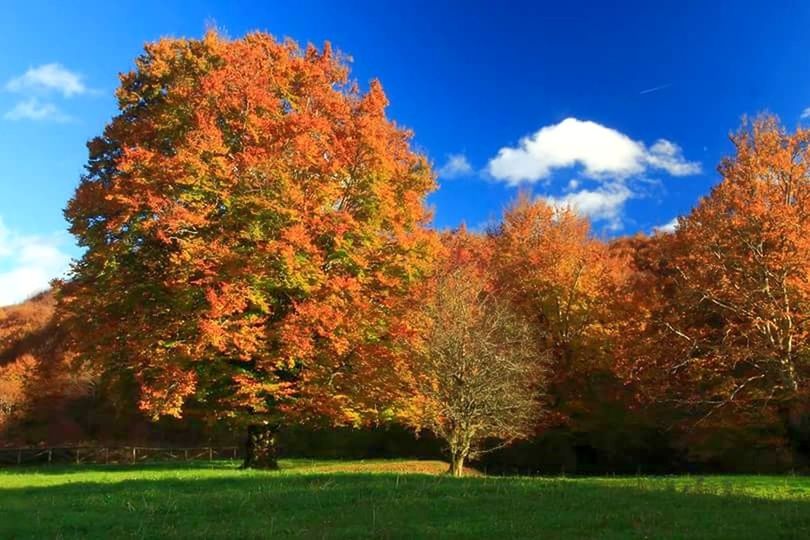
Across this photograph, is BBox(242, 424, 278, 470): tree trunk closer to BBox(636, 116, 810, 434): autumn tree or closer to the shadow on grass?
the shadow on grass

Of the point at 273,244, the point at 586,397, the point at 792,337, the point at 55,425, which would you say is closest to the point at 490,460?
the point at 586,397

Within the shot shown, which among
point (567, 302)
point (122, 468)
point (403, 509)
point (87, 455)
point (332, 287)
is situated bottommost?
point (87, 455)

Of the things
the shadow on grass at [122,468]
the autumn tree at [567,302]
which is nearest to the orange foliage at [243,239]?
the shadow on grass at [122,468]

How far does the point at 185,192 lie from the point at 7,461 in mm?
27769

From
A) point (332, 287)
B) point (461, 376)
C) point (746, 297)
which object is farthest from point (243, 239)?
point (746, 297)

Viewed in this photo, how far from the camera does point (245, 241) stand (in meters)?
23.7

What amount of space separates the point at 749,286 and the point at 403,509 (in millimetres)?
22160

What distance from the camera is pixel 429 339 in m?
27.9

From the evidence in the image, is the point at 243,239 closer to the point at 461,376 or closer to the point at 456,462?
the point at 461,376

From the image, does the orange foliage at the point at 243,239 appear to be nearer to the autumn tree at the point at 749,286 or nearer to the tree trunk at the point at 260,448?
the tree trunk at the point at 260,448

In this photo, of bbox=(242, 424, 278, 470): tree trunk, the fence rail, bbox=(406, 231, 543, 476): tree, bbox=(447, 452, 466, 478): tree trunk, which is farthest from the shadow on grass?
the fence rail

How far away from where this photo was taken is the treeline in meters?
22.7

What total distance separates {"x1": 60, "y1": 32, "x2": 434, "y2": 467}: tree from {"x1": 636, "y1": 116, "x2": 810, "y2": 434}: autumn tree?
13075 millimetres

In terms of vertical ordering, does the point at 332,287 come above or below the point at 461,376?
above
